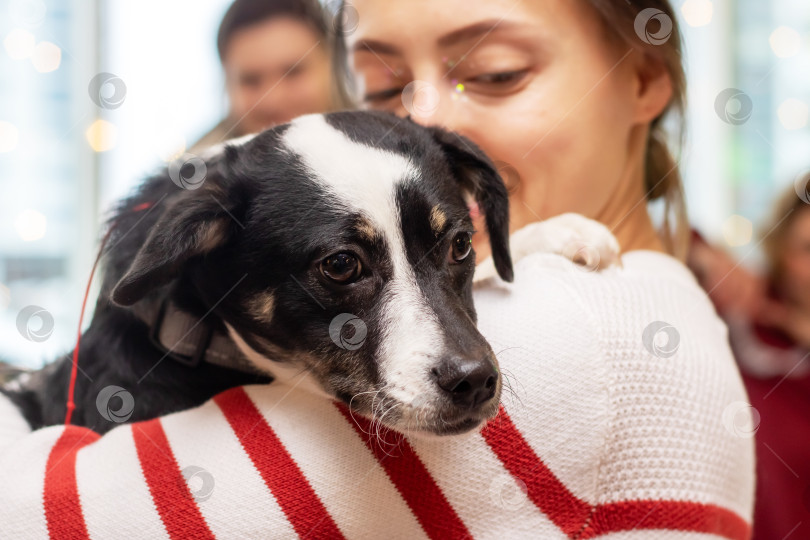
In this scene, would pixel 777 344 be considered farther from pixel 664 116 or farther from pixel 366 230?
pixel 366 230

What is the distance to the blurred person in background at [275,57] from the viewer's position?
6.98 ft

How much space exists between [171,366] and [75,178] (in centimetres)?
221

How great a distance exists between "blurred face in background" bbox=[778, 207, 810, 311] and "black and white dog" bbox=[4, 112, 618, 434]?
131cm

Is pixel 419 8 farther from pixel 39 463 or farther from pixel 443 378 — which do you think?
pixel 39 463

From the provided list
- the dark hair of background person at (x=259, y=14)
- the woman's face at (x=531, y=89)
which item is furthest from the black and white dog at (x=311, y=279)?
the dark hair of background person at (x=259, y=14)

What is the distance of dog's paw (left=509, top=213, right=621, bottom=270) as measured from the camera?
99 cm

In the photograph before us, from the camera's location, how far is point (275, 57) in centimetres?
217

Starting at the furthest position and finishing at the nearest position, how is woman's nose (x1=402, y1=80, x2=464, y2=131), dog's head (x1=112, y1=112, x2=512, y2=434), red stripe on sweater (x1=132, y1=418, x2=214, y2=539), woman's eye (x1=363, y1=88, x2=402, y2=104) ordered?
woman's eye (x1=363, y1=88, x2=402, y2=104) → woman's nose (x1=402, y1=80, x2=464, y2=131) → dog's head (x1=112, y1=112, x2=512, y2=434) → red stripe on sweater (x1=132, y1=418, x2=214, y2=539)

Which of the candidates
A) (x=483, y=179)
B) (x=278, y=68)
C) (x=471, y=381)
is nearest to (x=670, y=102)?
(x=483, y=179)

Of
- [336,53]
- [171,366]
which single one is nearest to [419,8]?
[336,53]

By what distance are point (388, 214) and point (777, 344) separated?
153 cm

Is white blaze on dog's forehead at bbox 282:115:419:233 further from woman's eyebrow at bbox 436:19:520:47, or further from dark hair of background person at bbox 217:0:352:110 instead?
dark hair of background person at bbox 217:0:352:110

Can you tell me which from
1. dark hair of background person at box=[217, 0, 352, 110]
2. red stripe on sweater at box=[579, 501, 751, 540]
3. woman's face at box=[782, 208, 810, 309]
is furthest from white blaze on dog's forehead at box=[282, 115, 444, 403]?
woman's face at box=[782, 208, 810, 309]

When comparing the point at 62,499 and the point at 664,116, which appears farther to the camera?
the point at 664,116
